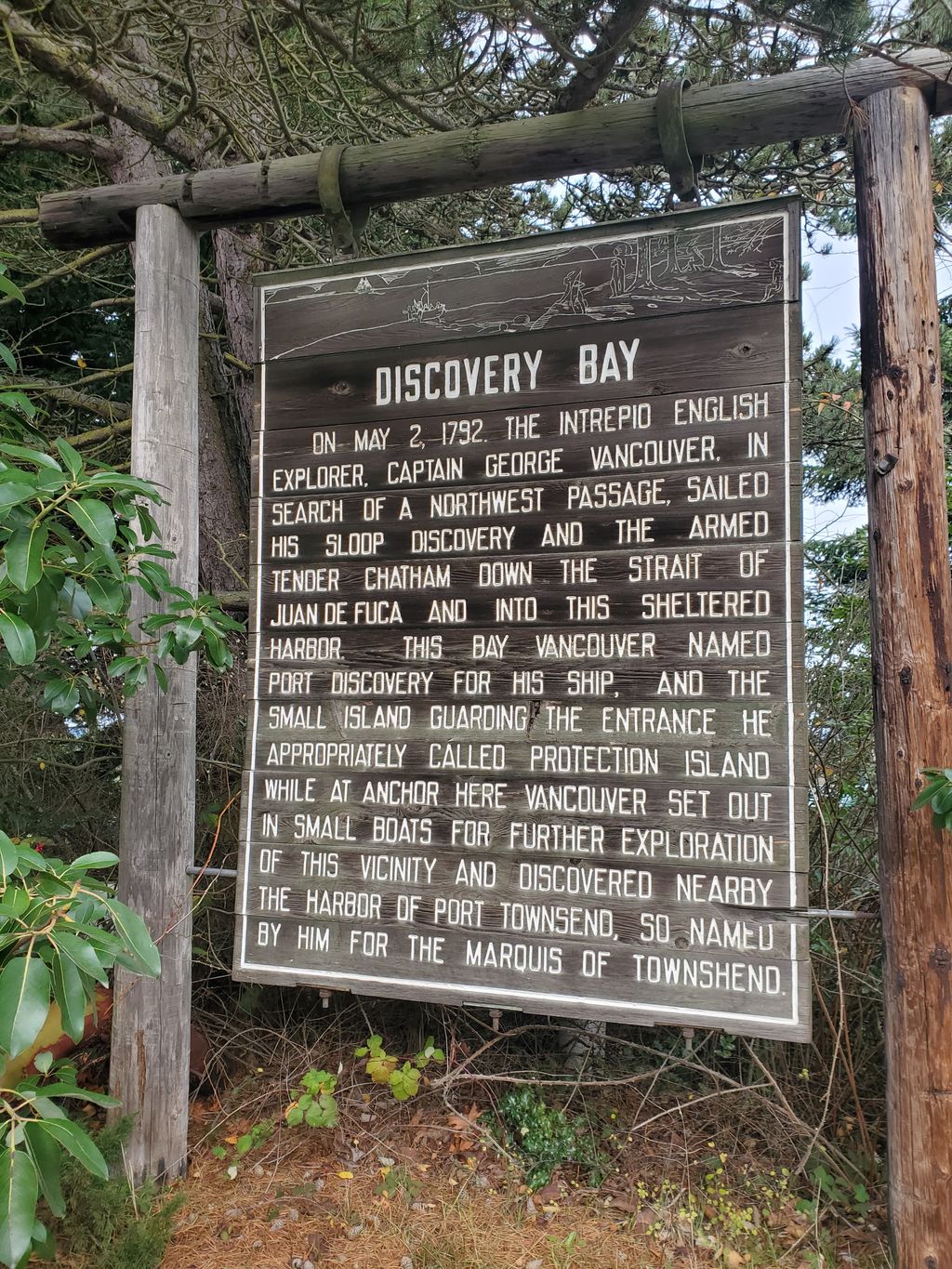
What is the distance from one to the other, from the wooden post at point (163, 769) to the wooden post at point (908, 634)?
7.85 feet

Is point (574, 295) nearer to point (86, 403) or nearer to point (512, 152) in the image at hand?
point (512, 152)

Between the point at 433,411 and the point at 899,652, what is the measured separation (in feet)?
5.61

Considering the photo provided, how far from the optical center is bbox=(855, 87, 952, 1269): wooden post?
2303mm

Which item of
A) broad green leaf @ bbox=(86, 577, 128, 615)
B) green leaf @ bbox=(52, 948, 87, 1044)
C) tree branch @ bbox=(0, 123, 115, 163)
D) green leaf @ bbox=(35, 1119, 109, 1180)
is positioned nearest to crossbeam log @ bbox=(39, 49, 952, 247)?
broad green leaf @ bbox=(86, 577, 128, 615)

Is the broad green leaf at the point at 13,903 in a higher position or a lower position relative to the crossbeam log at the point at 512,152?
lower

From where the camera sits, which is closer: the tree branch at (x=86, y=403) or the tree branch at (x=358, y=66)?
the tree branch at (x=358, y=66)

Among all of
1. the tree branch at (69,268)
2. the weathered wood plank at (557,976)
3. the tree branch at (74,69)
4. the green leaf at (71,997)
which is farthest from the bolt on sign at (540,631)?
the tree branch at (69,268)

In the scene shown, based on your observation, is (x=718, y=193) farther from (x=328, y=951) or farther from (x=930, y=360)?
(x=328, y=951)

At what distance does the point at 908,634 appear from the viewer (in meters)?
2.40

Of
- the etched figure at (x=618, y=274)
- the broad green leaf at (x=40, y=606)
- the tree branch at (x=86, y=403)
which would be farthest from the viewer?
the tree branch at (x=86, y=403)

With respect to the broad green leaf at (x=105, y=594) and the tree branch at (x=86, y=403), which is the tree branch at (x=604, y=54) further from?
the tree branch at (x=86, y=403)

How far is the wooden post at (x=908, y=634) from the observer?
2.30m

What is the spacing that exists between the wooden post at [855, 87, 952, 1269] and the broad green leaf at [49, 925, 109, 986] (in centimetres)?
211

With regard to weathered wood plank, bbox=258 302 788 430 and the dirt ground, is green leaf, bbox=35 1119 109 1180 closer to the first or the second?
the dirt ground
